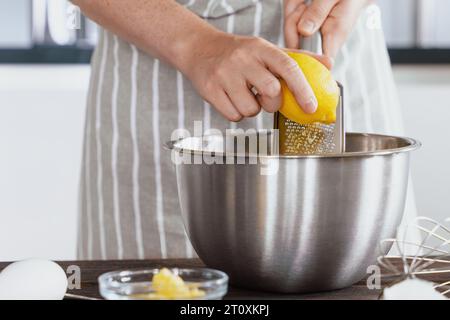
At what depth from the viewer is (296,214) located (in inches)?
28.4

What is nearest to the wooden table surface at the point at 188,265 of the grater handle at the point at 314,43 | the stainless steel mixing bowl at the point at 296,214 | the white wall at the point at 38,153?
the stainless steel mixing bowl at the point at 296,214

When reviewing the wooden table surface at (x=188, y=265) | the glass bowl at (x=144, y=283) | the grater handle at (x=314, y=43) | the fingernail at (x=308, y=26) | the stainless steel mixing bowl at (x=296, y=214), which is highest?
the fingernail at (x=308, y=26)

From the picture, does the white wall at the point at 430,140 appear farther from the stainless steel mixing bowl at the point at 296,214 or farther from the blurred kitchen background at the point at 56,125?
the stainless steel mixing bowl at the point at 296,214

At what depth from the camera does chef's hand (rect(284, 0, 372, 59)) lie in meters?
1.08

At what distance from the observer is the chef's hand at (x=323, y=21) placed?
42.5 inches

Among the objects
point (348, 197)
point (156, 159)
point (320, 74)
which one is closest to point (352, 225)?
point (348, 197)

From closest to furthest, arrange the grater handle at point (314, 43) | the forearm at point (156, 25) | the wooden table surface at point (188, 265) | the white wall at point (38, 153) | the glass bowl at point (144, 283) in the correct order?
the glass bowl at point (144, 283) → the wooden table surface at point (188, 265) → the forearm at point (156, 25) → the grater handle at point (314, 43) → the white wall at point (38, 153)

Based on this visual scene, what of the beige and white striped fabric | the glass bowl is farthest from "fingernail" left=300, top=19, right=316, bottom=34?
the glass bowl

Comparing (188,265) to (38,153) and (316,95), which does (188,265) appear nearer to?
(316,95)

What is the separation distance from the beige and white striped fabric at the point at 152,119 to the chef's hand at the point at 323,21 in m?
0.07

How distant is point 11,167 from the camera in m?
2.44

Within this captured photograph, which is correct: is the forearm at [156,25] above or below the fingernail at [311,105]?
above

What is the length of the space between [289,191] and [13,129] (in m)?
1.85

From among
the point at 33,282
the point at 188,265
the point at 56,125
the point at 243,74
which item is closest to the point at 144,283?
the point at 33,282
